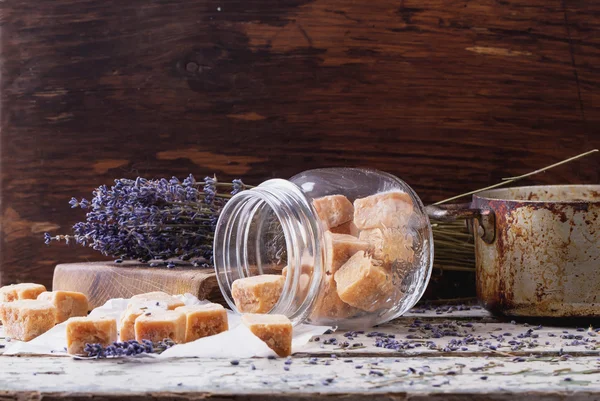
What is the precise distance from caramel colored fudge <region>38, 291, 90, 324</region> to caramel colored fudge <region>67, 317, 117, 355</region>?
8.7 inches

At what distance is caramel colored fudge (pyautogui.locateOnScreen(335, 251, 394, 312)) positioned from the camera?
4.16 ft

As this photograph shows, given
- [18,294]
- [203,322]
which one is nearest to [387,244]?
[203,322]

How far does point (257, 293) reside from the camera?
52.7 inches

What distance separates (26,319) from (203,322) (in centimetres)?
33

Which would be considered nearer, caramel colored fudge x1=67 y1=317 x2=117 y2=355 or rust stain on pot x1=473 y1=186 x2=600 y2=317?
caramel colored fudge x1=67 y1=317 x2=117 y2=355

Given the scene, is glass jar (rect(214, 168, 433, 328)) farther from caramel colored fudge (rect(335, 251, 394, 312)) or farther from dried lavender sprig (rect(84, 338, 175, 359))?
dried lavender sprig (rect(84, 338, 175, 359))

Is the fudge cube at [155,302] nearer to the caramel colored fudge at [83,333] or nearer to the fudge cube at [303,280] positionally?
the caramel colored fudge at [83,333]

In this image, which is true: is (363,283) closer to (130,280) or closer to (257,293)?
(257,293)

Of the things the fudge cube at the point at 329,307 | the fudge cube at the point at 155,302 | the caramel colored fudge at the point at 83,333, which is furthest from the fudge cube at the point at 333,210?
the caramel colored fudge at the point at 83,333

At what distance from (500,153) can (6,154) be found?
126cm

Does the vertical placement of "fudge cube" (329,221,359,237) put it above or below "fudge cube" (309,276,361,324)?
above

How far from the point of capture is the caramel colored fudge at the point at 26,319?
1.30 m

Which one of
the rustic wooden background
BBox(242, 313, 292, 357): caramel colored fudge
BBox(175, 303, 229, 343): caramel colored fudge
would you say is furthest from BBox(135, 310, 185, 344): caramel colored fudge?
the rustic wooden background

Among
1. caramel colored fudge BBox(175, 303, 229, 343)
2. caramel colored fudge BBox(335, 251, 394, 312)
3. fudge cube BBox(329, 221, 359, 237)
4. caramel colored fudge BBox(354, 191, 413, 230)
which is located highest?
caramel colored fudge BBox(354, 191, 413, 230)
